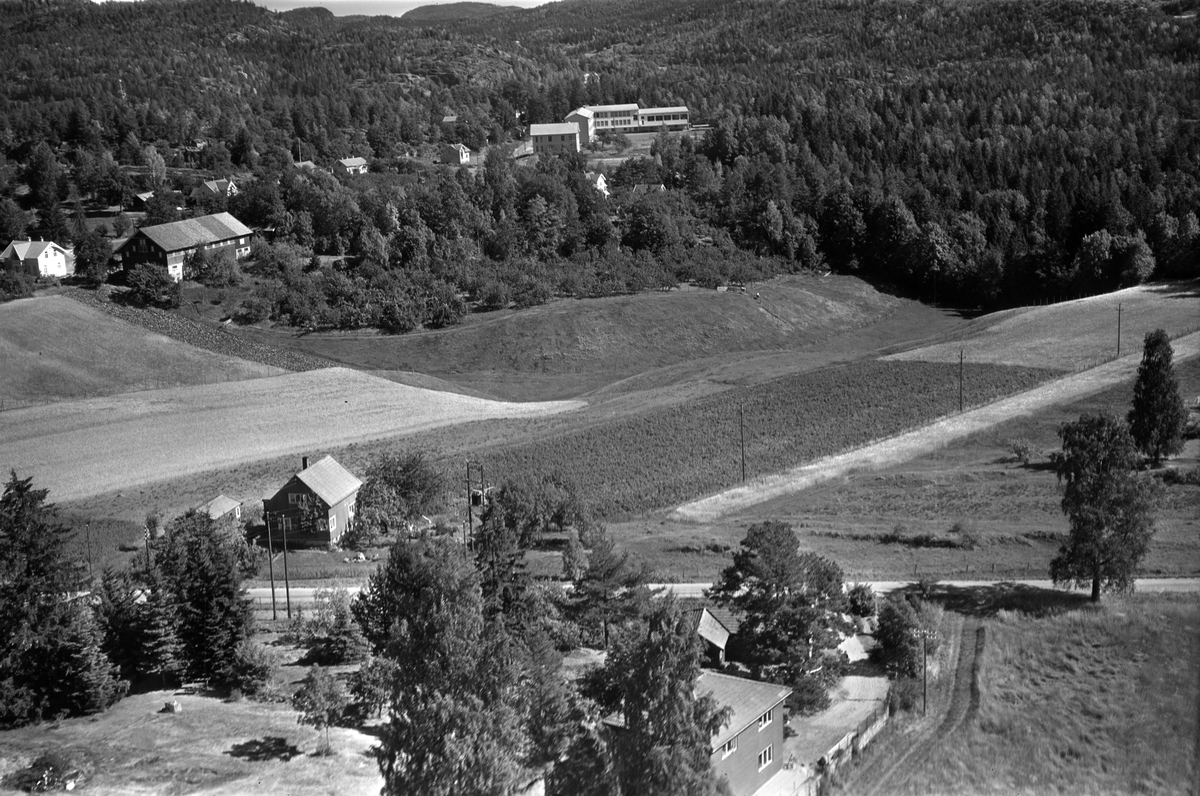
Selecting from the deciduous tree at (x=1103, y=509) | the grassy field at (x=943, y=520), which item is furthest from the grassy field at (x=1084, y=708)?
the grassy field at (x=943, y=520)

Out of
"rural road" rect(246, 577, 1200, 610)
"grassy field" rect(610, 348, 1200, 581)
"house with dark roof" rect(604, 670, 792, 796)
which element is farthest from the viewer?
"grassy field" rect(610, 348, 1200, 581)

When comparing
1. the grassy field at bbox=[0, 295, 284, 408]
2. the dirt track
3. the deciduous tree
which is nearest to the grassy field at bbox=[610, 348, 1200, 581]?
the deciduous tree

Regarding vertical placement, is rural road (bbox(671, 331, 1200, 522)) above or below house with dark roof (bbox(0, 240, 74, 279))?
below

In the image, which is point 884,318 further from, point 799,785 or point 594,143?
point 799,785

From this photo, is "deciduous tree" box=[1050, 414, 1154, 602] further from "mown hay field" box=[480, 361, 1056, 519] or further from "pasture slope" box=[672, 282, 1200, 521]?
"mown hay field" box=[480, 361, 1056, 519]

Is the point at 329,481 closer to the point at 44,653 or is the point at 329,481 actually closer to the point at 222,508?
the point at 222,508

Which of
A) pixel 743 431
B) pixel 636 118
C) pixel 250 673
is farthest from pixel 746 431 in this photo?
pixel 636 118
